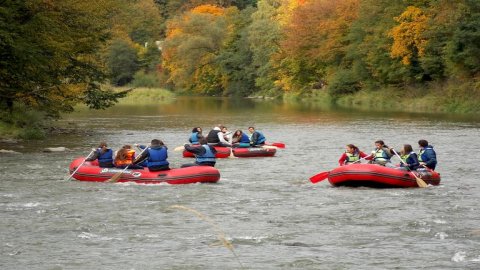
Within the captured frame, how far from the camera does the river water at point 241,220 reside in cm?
1303

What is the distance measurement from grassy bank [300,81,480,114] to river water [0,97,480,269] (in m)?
26.0

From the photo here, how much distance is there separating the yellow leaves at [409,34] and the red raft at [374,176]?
38591 millimetres

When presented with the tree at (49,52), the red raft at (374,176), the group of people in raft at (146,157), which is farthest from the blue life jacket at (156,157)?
the tree at (49,52)

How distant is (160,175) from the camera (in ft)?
67.2

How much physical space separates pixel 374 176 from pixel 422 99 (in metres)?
40.0

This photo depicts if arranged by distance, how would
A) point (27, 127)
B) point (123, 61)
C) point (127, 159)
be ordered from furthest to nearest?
1. point (123, 61)
2. point (27, 127)
3. point (127, 159)

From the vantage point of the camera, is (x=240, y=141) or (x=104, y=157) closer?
(x=104, y=157)

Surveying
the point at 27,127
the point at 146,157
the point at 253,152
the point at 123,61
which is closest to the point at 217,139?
the point at 253,152

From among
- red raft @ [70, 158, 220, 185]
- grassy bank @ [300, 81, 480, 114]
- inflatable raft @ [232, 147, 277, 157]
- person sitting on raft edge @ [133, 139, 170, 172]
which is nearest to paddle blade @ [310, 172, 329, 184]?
red raft @ [70, 158, 220, 185]

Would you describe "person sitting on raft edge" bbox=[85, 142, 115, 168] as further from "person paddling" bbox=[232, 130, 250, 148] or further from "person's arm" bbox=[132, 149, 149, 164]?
"person paddling" bbox=[232, 130, 250, 148]

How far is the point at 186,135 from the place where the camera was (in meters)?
37.2

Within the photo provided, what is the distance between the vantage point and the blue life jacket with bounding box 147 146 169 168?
20359 mm

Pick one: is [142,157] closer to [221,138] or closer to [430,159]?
[430,159]

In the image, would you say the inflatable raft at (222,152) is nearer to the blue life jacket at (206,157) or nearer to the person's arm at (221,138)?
the person's arm at (221,138)
